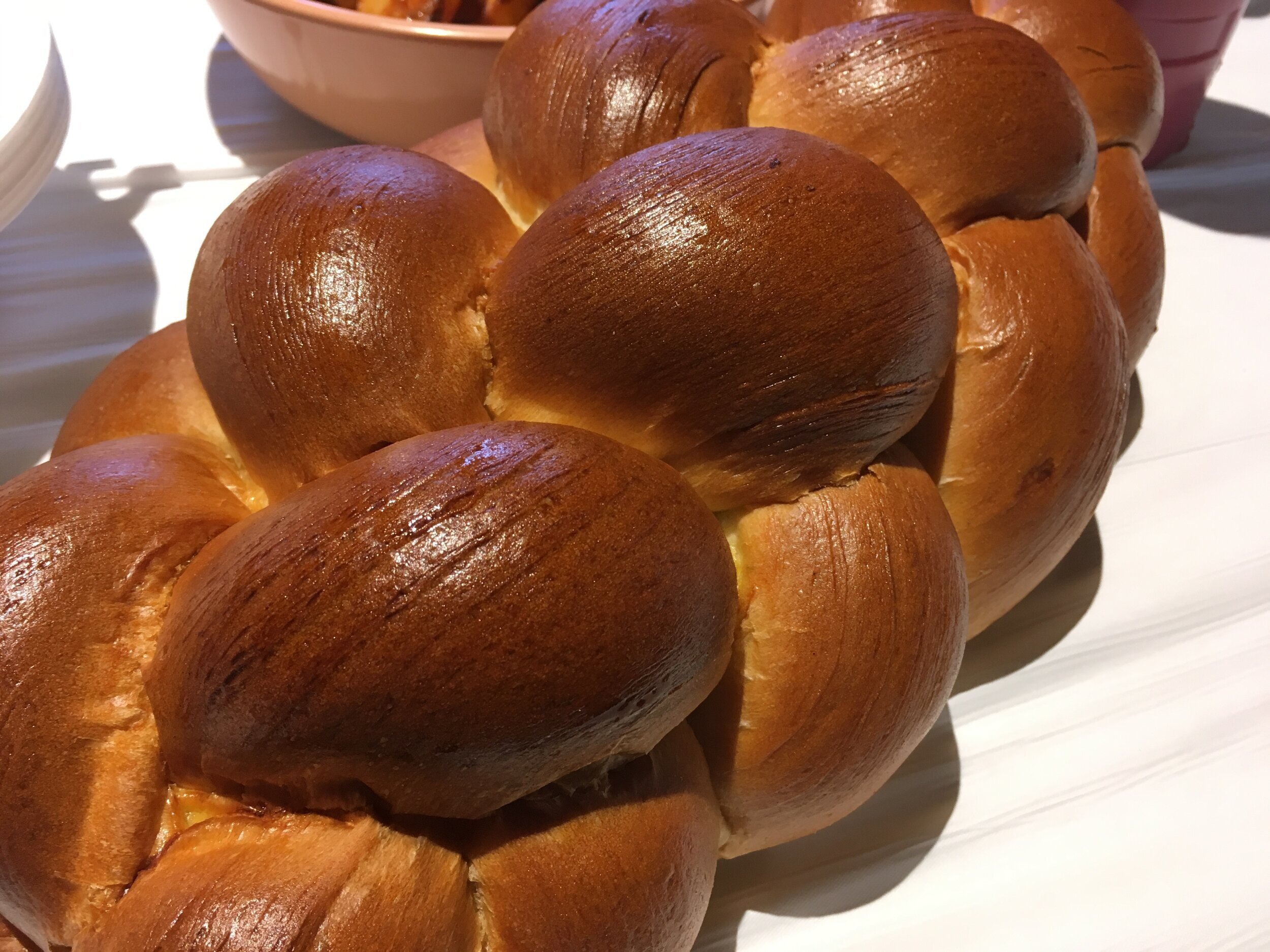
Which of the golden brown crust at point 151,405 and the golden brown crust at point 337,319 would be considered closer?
the golden brown crust at point 337,319

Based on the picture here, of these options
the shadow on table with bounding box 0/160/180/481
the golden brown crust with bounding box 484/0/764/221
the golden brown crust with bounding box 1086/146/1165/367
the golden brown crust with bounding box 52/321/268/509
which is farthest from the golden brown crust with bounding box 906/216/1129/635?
the shadow on table with bounding box 0/160/180/481

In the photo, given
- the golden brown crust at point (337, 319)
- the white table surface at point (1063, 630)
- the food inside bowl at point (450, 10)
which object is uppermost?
the food inside bowl at point (450, 10)

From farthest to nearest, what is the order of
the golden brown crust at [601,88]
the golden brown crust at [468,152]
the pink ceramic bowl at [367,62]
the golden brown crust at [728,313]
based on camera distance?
the pink ceramic bowl at [367,62] → the golden brown crust at [468,152] → the golden brown crust at [601,88] → the golden brown crust at [728,313]

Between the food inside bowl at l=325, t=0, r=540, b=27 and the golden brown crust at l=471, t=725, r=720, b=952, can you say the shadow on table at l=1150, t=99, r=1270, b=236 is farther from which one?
the golden brown crust at l=471, t=725, r=720, b=952

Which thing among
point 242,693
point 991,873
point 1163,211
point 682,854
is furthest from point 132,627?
point 1163,211

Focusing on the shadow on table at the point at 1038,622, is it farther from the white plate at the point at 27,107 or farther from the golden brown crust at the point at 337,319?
the white plate at the point at 27,107

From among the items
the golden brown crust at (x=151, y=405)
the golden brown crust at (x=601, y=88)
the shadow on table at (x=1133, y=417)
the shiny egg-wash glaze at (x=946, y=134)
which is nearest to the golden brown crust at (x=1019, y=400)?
the shiny egg-wash glaze at (x=946, y=134)

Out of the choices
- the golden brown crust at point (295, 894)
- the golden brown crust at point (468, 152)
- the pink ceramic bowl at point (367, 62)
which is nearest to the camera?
the golden brown crust at point (295, 894)
